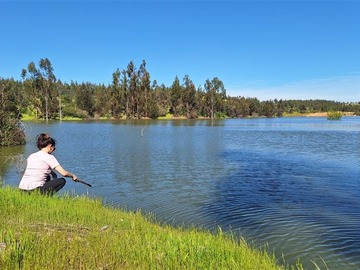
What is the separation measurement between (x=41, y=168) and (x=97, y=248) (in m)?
5.07

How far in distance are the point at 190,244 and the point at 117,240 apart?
1.42 meters

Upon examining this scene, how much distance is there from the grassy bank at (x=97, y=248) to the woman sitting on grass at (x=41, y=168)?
1.59 meters

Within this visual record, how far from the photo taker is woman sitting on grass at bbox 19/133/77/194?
10.3 m

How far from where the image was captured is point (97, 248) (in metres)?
6.20

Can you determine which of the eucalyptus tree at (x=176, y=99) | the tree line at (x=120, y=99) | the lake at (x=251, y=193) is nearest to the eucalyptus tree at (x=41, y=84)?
the tree line at (x=120, y=99)

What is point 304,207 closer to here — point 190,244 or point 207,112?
point 190,244

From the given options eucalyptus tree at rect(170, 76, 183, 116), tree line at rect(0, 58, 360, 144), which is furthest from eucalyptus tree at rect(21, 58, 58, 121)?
eucalyptus tree at rect(170, 76, 183, 116)

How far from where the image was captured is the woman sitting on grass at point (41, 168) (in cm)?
1033

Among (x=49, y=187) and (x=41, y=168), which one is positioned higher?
(x=41, y=168)

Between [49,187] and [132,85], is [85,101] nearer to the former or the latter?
[132,85]

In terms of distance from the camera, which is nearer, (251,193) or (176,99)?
(251,193)

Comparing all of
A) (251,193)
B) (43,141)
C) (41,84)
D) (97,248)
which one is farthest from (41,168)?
(41,84)

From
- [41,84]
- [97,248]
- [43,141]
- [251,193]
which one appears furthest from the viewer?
[41,84]

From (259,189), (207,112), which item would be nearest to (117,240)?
(259,189)
